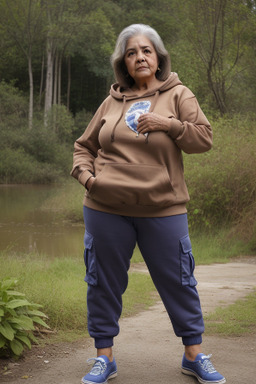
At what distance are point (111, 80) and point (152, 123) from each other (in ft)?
144

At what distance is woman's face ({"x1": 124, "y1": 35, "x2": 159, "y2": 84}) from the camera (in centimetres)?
316

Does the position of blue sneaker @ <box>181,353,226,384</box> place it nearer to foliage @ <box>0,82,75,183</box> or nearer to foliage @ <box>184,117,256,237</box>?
foliage @ <box>184,117,256,237</box>

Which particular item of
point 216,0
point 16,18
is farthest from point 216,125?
point 16,18

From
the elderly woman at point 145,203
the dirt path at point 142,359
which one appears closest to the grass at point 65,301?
the dirt path at point 142,359

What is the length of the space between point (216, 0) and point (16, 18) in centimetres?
2671

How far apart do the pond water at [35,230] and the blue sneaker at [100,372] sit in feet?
21.3

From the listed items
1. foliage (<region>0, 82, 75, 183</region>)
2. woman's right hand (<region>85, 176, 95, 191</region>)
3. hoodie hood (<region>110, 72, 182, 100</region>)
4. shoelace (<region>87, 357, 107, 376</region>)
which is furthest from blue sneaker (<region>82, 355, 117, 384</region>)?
foliage (<region>0, 82, 75, 183</region>)

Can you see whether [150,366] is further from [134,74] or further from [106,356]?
[134,74]

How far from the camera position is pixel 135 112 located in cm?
310

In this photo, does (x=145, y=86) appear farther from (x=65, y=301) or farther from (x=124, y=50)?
(x=65, y=301)

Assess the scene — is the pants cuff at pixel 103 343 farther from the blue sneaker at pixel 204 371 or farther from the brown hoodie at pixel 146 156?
the brown hoodie at pixel 146 156

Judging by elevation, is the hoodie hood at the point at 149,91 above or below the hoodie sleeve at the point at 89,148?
above

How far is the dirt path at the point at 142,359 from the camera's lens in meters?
3.17

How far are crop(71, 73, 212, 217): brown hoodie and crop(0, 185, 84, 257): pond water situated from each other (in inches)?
260
